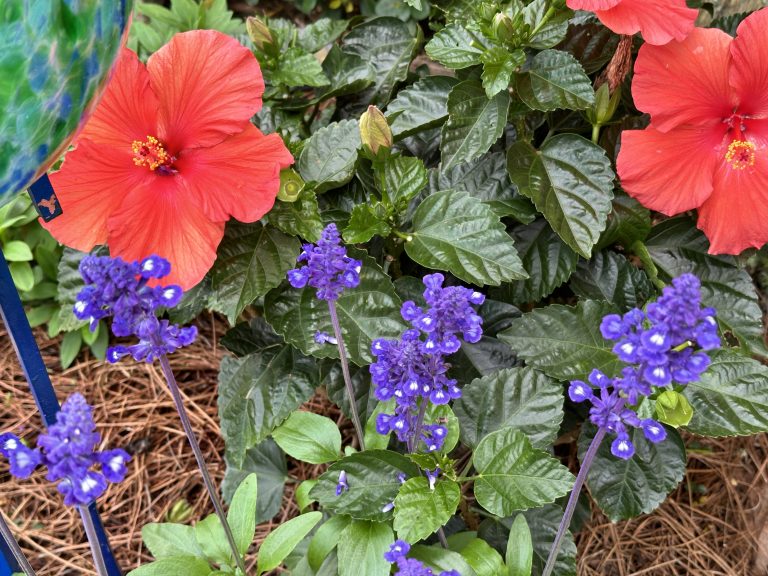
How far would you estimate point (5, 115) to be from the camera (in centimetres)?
66

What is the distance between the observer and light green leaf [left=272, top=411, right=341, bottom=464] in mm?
1245

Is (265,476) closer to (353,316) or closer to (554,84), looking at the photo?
(353,316)

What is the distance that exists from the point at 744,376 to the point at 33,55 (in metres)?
1.14

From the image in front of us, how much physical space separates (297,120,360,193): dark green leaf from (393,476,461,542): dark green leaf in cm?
54

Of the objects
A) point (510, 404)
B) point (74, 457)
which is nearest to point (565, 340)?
point (510, 404)

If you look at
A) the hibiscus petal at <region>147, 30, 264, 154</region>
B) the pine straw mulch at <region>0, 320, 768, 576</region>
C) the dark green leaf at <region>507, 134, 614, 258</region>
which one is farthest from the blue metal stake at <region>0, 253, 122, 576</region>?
the dark green leaf at <region>507, 134, 614, 258</region>

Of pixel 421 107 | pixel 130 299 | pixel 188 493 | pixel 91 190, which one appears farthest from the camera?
pixel 188 493

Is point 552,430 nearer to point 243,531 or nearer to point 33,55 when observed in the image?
point 243,531

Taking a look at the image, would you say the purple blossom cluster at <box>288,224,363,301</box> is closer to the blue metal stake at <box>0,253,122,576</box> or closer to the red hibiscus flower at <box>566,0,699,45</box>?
the blue metal stake at <box>0,253,122,576</box>

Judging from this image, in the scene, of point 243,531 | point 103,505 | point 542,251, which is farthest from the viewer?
point 103,505

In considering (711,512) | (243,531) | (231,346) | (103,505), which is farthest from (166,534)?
(711,512)

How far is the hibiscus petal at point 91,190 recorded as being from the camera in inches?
47.4

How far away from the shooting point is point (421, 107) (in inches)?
57.2

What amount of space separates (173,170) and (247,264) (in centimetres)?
20
